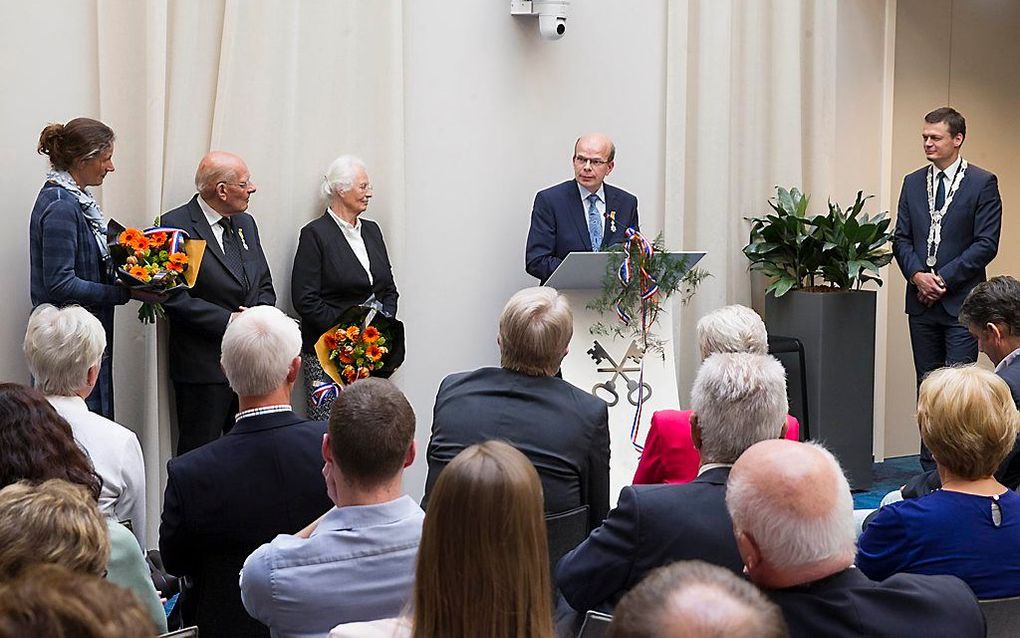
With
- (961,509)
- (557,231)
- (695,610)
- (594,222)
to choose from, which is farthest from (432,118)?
(695,610)

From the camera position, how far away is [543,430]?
3.39m

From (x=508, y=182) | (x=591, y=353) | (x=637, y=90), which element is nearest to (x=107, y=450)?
(x=591, y=353)

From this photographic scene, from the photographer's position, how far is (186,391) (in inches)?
213

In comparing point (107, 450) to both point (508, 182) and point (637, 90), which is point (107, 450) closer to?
point (508, 182)

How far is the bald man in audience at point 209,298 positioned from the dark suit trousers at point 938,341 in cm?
387

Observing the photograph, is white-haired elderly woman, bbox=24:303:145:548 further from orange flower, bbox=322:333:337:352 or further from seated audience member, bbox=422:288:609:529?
orange flower, bbox=322:333:337:352

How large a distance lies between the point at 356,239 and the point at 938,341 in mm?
3407

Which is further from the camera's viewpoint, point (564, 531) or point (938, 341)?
point (938, 341)

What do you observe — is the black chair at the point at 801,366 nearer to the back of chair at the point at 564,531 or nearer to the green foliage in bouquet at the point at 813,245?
the green foliage in bouquet at the point at 813,245

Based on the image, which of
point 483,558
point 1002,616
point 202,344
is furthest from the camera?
point 202,344

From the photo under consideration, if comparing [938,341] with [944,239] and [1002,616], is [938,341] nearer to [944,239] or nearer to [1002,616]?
[944,239]

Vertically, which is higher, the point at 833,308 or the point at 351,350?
the point at 833,308

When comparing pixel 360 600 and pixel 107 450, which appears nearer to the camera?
pixel 360 600

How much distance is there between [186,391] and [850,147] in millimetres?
4766
